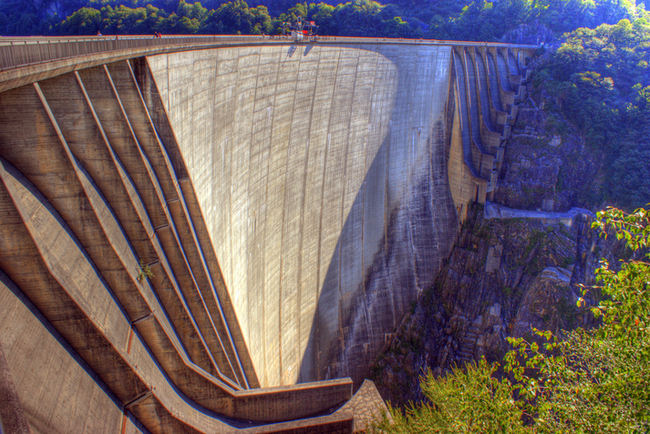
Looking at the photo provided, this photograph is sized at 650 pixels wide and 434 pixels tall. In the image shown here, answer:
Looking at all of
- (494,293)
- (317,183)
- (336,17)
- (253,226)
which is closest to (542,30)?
(336,17)

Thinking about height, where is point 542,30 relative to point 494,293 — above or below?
above

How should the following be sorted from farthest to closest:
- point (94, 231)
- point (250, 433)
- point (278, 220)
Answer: point (278, 220) → point (250, 433) → point (94, 231)

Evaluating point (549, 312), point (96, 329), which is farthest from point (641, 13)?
point (96, 329)

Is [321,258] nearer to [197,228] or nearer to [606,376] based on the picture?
[197,228]

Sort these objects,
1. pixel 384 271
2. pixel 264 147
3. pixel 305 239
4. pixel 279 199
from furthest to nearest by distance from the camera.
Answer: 1. pixel 384 271
2. pixel 305 239
3. pixel 279 199
4. pixel 264 147

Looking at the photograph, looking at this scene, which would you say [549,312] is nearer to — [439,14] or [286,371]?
[286,371]

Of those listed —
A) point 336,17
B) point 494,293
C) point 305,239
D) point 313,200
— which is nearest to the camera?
point 305,239
